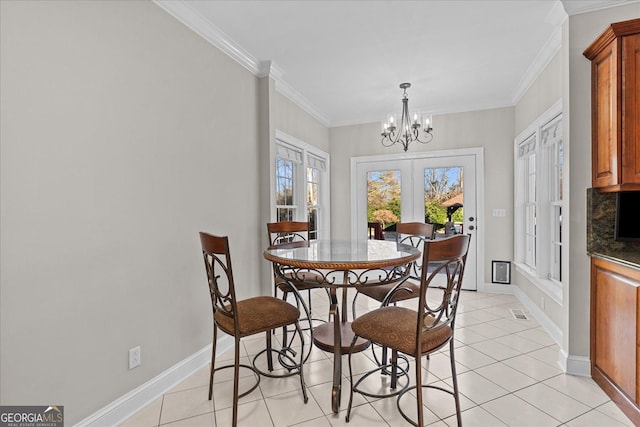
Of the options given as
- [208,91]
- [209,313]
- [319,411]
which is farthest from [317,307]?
[208,91]

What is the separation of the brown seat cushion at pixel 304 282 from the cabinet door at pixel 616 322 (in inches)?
68.0

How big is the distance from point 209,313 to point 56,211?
54.4 inches

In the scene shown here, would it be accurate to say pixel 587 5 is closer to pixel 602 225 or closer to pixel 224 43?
pixel 602 225

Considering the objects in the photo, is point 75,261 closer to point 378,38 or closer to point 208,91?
point 208,91

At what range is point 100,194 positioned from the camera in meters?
1.76

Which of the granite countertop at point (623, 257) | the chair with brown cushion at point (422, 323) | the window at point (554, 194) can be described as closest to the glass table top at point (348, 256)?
the chair with brown cushion at point (422, 323)

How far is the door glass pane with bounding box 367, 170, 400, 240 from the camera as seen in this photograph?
16.6 ft

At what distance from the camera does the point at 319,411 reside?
1923mm

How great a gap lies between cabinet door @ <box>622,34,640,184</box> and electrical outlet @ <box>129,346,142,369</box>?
3.10 meters

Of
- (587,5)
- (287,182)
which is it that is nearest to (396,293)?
(287,182)

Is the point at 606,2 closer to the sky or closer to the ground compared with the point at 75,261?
closer to the sky

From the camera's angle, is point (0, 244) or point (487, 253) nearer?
point (0, 244)

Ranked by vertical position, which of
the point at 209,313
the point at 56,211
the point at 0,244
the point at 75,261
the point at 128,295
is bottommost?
the point at 209,313

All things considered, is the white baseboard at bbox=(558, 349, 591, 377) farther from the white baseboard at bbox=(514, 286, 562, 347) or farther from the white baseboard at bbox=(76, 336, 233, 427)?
the white baseboard at bbox=(76, 336, 233, 427)
